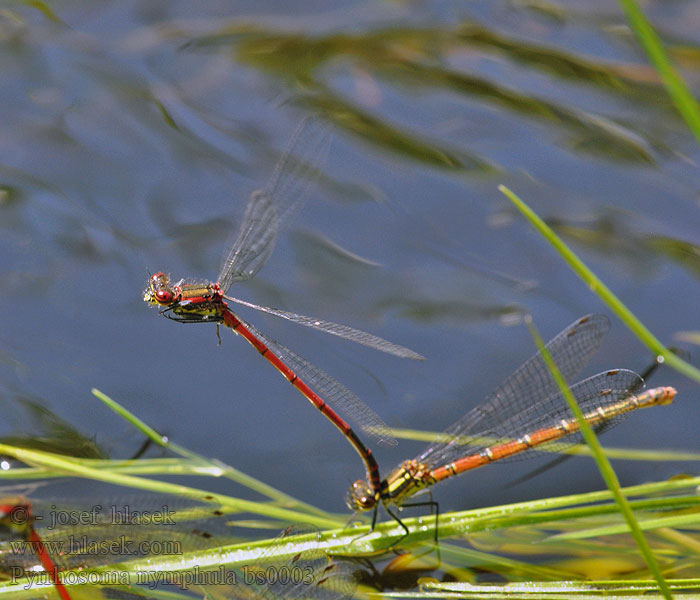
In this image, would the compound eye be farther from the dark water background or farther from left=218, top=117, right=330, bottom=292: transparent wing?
the dark water background

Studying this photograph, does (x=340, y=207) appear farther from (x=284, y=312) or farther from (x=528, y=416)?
(x=528, y=416)

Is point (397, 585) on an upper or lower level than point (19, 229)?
lower

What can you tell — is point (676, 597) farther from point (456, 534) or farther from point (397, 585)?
point (397, 585)

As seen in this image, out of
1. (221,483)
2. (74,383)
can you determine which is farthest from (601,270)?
(74,383)

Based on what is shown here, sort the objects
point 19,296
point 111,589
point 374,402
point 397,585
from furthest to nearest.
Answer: point 19,296, point 374,402, point 397,585, point 111,589

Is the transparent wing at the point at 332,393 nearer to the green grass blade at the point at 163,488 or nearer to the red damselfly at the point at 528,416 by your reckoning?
the red damselfly at the point at 528,416

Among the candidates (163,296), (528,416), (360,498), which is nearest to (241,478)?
(360,498)

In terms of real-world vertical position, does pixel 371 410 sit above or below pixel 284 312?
below

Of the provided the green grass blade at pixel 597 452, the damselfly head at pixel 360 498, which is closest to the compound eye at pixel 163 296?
the damselfly head at pixel 360 498
